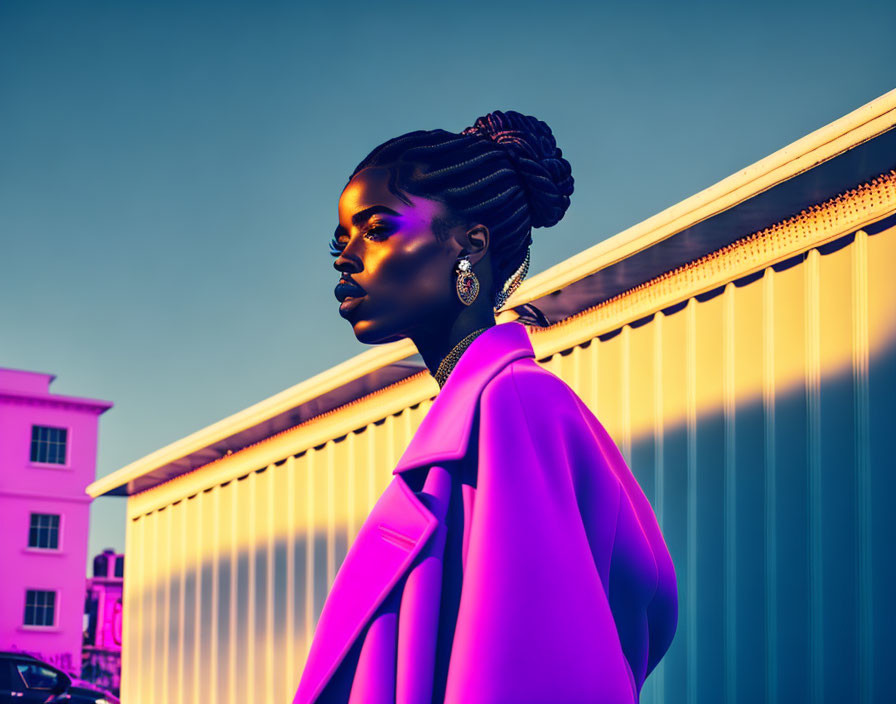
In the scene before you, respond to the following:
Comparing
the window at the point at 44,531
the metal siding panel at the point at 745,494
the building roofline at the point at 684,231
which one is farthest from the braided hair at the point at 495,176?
the window at the point at 44,531

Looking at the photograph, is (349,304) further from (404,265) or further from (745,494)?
(745,494)

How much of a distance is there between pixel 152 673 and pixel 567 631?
8.07 metres

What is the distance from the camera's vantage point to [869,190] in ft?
11.3

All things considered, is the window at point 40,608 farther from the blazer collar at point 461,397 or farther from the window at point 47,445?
the blazer collar at point 461,397

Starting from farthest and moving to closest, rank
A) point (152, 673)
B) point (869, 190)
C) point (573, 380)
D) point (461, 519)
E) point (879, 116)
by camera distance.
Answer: point (152, 673)
point (573, 380)
point (869, 190)
point (879, 116)
point (461, 519)

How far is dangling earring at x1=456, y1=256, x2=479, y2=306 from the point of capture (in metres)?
1.75

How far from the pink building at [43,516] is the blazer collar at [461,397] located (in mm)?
32421

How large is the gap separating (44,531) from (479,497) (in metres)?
33.6

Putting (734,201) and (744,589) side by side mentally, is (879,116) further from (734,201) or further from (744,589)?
(744,589)

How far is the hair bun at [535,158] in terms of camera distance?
1.82 m

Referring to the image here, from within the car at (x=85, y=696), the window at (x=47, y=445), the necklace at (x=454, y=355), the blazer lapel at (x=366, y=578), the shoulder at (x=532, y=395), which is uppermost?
the window at (x=47, y=445)

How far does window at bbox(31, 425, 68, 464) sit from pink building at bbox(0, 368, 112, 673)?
28 mm

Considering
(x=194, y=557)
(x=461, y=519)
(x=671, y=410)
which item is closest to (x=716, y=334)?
(x=671, y=410)

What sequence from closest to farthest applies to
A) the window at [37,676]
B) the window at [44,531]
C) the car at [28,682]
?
the car at [28,682] → the window at [37,676] → the window at [44,531]
